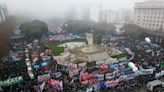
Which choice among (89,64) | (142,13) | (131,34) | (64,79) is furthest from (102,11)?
(64,79)

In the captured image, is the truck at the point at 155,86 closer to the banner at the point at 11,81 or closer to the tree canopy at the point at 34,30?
the banner at the point at 11,81

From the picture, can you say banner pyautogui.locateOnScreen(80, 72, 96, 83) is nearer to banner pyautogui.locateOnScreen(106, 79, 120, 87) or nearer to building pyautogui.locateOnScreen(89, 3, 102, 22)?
banner pyautogui.locateOnScreen(106, 79, 120, 87)

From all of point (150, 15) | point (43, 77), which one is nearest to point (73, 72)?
point (43, 77)

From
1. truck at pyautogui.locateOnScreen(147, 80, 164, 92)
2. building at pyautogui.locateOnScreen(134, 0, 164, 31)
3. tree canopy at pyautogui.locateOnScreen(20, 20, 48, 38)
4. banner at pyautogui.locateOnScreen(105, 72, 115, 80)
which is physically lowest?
truck at pyautogui.locateOnScreen(147, 80, 164, 92)

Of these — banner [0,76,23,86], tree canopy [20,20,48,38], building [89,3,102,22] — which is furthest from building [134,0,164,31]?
banner [0,76,23,86]

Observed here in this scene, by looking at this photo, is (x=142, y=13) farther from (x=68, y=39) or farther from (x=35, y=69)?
(x=35, y=69)

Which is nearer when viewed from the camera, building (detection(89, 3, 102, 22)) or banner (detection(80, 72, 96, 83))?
banner (detection(80, 72, 96, 83))

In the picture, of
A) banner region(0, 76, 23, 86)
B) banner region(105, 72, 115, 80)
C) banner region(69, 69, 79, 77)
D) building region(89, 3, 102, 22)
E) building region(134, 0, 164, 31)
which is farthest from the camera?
building region(89, 3, 102, 22)

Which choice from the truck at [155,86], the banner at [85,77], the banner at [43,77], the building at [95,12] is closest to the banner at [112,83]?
the banner at [85,77]

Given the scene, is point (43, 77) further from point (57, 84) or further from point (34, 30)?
point (34, 30)
